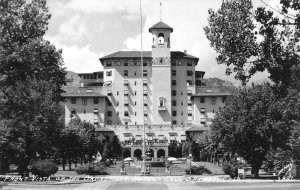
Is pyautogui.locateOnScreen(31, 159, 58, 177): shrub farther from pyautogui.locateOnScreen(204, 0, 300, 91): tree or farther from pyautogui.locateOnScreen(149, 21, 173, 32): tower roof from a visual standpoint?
pyautogui.locateOnScreen(149, 21, 173, 32): tower roof

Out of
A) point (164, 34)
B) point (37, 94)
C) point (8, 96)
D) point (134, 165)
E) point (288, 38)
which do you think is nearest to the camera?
point (288, 38)

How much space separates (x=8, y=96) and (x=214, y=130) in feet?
125

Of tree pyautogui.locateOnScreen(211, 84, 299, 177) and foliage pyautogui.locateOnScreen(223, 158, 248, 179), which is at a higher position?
tree pyautogui.locateOnScreen(211, 84, 299, 177)

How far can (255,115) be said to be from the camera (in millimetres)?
56125

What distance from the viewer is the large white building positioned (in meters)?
149

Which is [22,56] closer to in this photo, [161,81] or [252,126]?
[252,126]

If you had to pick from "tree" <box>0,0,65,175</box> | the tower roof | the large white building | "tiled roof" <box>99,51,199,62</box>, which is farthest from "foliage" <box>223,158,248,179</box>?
the tower roof

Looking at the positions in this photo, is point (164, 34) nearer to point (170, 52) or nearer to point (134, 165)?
point (170, 52)

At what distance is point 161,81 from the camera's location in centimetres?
15250

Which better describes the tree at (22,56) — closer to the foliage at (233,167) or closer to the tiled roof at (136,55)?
the foliage at (233,167)

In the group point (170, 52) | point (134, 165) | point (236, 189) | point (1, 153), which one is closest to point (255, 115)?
point (236, 189)

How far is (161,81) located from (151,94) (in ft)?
17.4

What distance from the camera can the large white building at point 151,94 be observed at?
14900 cm

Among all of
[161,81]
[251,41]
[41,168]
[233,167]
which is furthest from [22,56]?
[161,81]
